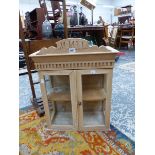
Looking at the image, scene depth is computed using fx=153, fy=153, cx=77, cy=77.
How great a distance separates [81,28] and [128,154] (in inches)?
98.2

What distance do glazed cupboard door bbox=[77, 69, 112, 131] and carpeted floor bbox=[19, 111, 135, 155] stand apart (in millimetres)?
91

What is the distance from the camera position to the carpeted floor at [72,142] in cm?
124

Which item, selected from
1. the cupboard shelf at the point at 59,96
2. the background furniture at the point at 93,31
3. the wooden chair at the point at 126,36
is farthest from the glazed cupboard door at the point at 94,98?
the wooden chair at the point at 126,36

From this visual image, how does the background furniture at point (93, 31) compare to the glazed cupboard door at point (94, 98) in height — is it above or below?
above

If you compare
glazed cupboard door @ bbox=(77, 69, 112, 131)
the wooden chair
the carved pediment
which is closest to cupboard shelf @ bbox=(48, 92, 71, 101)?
glazed cupboard door @ bbox=(77, 69, 112, 131)

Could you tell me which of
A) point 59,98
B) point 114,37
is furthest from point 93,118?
point 114,37

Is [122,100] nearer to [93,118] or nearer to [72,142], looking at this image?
[93,118]

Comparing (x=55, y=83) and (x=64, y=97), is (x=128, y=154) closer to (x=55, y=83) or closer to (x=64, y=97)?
(x=64, y=97)

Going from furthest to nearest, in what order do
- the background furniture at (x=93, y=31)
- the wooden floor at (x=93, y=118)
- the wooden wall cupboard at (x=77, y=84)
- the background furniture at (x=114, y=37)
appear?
1. the background furniture at (x=114, y=37)
2. the background furniture at (x=93, y=31)
3. the wooden floor at (x=93, y=118)
4. the wooden wall cupboard at (x=77, y=84)

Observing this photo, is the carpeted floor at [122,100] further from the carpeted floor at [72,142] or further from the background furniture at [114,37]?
the background furniture at [114,37]

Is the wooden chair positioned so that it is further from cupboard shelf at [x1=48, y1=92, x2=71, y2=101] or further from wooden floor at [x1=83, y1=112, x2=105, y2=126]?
cupboard shelf at [x1=48, y1=92, x2=71, y2=101]

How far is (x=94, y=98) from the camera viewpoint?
1351mm

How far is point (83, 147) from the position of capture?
4.17ft
